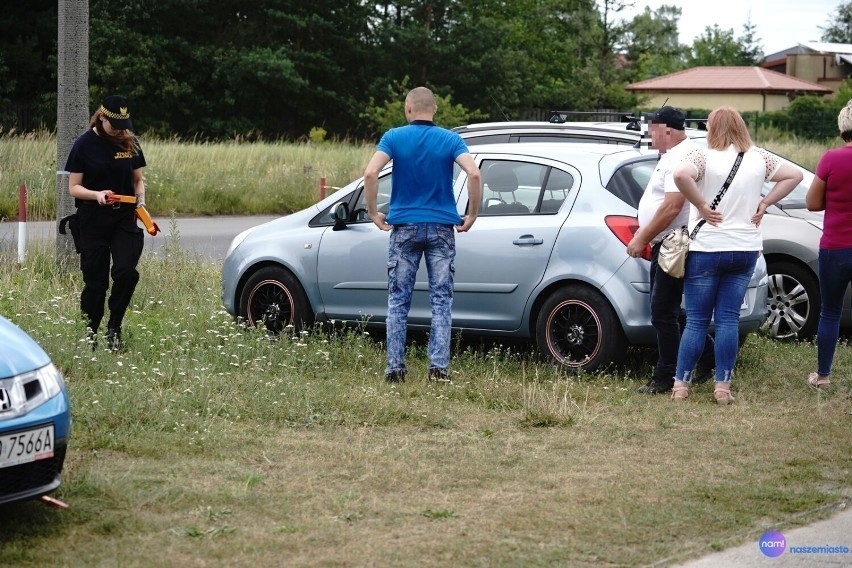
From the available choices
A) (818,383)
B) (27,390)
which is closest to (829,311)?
(818,383)

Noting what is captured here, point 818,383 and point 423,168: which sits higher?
point 423,168

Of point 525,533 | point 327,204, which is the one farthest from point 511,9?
point 525,533

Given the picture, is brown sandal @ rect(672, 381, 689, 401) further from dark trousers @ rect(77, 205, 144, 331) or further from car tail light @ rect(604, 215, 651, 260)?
dark trousers @ rect(77, 205, 144, 331)

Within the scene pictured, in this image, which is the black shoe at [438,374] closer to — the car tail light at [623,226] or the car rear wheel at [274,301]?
the car tail light at [623,226]

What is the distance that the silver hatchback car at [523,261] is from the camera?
823 centimetres

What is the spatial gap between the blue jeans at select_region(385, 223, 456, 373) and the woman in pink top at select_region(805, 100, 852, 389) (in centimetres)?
234

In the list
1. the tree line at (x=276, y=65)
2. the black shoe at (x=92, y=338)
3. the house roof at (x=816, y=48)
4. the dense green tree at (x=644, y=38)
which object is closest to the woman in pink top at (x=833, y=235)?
the black shoe at (x=92, y=338)

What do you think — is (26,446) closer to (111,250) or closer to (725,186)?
(111,250)

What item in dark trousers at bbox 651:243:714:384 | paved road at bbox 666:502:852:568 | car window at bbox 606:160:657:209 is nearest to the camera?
paved road at bbox 666:502:852:568

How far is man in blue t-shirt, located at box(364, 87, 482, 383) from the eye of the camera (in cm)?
812

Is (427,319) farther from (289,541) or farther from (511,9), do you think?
(511,9)

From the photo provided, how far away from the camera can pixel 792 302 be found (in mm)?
10148

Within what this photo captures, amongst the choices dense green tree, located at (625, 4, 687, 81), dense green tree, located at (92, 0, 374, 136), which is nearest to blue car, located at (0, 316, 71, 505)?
dense green tree, located at (92, 0, 374, 136)

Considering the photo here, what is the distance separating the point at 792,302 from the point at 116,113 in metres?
5.36
